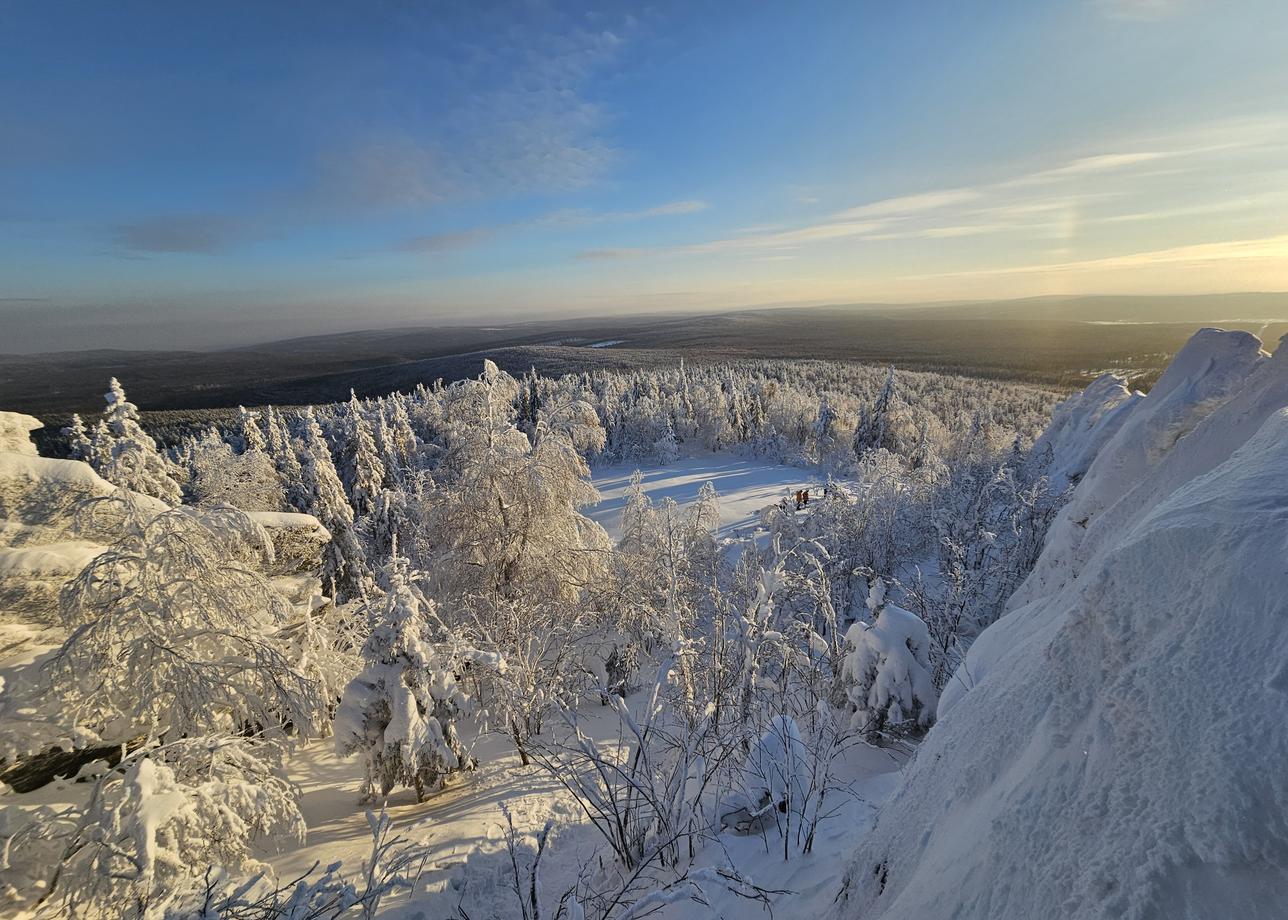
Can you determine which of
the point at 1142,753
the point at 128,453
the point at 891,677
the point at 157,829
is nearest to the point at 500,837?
the point at 157,829

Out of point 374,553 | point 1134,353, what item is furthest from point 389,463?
point 1134,353

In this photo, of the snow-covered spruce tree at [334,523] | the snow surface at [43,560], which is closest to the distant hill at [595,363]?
the snow-covered spruce tree at [334,523]

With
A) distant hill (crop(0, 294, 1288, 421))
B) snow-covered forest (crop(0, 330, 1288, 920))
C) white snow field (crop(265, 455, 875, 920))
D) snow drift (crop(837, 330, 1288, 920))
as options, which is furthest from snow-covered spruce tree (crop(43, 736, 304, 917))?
distant hill (crop(0, 294, 1288, 421))

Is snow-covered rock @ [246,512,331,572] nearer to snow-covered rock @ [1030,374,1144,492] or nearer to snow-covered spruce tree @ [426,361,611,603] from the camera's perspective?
snow-covered spruce tree @ [426,361,611,603]

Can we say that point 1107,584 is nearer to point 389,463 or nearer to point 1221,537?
point 1221,537

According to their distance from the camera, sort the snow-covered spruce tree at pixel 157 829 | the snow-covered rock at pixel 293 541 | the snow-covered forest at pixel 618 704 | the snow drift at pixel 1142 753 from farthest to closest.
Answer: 1. the snow-covered rock at pixel 293 541
2. the snow-covered spruce tree at pixel 157 829
3. the snow-covered forest at pixel 618 704
4. the snow drift at pixel 1142 753

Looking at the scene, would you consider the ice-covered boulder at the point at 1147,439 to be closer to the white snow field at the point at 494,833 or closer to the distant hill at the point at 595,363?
the white snow field at the point at 494,833

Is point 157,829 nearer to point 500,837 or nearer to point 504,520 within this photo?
point 500,837
